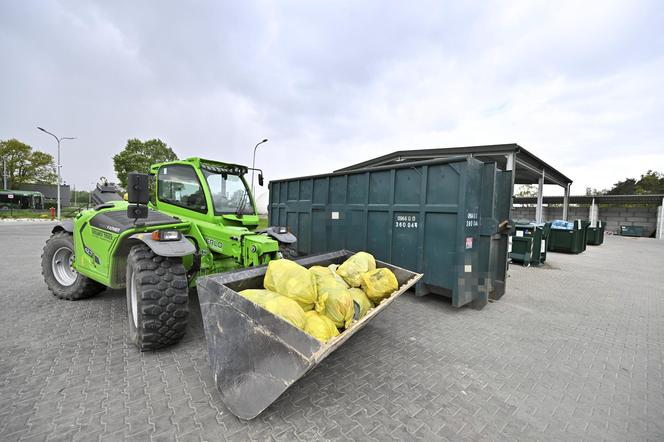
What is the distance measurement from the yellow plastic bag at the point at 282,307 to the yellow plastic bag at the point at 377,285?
3.02ft

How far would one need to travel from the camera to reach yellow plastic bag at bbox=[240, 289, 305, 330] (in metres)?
2.14

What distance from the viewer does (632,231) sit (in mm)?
24188

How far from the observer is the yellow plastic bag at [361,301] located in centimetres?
272

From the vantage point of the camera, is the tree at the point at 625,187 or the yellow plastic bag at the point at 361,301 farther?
the tree at the point at 625,187

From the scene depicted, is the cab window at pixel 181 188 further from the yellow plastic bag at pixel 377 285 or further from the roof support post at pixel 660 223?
the roof support post at pixel 660 223

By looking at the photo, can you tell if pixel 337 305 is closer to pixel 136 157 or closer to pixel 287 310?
pixel 287 310

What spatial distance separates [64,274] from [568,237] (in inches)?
646

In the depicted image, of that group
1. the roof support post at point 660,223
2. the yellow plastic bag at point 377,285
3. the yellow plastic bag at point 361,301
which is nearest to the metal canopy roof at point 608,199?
the roof support post at point 660,223

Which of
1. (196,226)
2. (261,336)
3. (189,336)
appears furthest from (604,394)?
(196,226)

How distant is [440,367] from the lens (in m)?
3.02

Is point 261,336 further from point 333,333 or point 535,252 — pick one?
point 535,252

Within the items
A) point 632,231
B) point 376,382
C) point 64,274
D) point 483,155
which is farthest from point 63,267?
point 632,231

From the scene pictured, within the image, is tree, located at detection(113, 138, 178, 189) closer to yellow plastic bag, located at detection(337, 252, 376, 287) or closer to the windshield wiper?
the windshield wiper

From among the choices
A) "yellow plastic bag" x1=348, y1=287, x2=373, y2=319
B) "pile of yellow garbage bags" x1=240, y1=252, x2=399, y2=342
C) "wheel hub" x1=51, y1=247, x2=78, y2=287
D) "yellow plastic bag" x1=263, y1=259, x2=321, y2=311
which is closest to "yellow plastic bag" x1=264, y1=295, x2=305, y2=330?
"pile of yellow garbage bags" x1=240, y1=252, x2=399, y2=342
